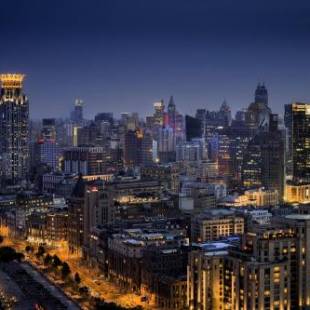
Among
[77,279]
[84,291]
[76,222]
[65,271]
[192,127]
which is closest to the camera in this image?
[84,291]

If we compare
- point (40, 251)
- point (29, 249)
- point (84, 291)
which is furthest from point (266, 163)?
point (84, 291)

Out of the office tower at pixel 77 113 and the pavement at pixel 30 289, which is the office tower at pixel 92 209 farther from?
the office tower at pixel 77 113

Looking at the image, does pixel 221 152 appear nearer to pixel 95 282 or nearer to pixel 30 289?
pixel 95 282

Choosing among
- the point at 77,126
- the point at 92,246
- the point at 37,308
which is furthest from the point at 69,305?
the point at 77,126

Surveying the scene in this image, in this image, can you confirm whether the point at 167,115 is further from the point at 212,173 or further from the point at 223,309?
the point at 223,309

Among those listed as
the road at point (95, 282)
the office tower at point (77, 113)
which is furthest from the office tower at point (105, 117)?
the road at point (95, 282)

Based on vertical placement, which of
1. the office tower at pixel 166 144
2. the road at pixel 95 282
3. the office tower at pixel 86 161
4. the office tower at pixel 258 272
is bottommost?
the road at pixel 95 282
